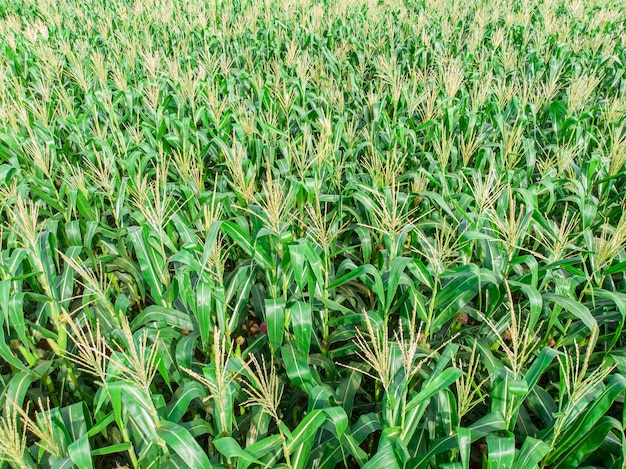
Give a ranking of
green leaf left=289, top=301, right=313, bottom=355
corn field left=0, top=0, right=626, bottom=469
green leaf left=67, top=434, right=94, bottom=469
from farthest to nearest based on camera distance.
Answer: green leaf left=289, top=301, right=313, bottom=355, corn field left=0, top=0, right=626, bottom=469, green leaf left=67, top=434, right=94, bottom=469

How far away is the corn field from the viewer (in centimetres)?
178

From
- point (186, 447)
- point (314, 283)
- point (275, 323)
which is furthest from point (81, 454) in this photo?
point (314, 283)

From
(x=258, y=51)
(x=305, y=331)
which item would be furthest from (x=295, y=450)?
(x=258, y=51)

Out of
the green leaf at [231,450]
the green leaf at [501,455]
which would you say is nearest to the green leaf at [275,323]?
the green leaf at [231,450]

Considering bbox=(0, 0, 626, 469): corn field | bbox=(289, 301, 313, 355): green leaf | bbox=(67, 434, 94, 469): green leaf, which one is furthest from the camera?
bbox=(289, 301, 313, 355): green leaf

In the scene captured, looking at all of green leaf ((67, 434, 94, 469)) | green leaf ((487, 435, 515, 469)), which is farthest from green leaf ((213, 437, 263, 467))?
green leaf ((487, 435, 515, 469))

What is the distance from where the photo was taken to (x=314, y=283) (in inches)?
96.7

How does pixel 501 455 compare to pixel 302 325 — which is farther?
pixel 302 325

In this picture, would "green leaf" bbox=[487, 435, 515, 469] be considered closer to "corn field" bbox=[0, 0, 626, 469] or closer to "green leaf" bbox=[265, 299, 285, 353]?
"corn field" bbox=[0, 0, 626, 469]

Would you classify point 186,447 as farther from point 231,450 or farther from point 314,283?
point 314,283

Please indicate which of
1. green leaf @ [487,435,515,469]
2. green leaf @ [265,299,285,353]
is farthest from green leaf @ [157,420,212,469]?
green leaf @ [487,435,515,469]

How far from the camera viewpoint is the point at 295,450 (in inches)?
70.4

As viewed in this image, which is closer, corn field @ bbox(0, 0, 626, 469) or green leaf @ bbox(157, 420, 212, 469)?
green leaf @ bbox(157, 420, 212, 469)

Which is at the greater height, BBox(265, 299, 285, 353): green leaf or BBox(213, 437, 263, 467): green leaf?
BBox(213, 437, 263, 467): green leaf
